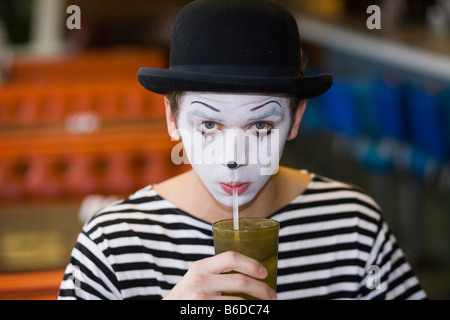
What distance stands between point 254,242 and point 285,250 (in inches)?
14.0

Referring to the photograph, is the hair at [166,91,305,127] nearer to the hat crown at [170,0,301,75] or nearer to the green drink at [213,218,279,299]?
the hat crown at [170,0,301,75]

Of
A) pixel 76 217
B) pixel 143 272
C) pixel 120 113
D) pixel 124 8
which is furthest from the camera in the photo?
pixel 124 8

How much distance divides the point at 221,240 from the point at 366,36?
5766 mm

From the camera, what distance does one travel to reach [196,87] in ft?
3.50

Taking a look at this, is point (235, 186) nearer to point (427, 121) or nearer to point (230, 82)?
point (230, 82)

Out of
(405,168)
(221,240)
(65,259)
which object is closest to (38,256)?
(65,259)

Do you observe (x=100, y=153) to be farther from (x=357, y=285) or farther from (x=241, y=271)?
(x=241, y=271)

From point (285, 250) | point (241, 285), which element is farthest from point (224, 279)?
point (285, 250)

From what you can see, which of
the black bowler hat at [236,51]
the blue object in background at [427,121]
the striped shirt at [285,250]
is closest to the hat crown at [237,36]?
the black bowler hat at [236,51]

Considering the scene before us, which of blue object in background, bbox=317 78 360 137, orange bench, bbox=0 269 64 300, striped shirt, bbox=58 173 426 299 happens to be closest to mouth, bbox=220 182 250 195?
striped shirt, bbox=58 173 426 299

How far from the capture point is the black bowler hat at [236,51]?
1.05 metres

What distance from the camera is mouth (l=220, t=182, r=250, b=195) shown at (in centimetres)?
112

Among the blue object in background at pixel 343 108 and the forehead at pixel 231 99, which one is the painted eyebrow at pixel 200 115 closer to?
the forehead at pixel 231 99

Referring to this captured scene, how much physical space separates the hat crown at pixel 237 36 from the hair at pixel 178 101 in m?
0.06
